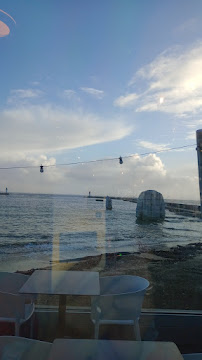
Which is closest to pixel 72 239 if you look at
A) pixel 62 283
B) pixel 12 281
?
pixel 12 281

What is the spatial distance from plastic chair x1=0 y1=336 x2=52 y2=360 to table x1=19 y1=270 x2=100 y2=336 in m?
0.75

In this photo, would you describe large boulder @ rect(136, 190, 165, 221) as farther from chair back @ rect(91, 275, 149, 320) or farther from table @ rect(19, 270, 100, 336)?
chair back @ rect(91, 275, 149, 320)

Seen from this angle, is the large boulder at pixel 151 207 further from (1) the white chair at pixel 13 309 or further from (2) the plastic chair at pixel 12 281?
(1) the white chair at pixel 13 309

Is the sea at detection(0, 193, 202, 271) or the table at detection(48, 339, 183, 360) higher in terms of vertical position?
the table at detection(48, 339, 183, 360)

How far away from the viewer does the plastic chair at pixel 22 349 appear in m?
1.13

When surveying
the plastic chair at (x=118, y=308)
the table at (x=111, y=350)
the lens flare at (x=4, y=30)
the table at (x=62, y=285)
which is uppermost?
the lens flare at (x=4, y=30)

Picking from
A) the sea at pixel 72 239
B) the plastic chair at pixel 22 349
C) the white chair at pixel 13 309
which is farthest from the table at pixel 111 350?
the sea at pixel 72 239

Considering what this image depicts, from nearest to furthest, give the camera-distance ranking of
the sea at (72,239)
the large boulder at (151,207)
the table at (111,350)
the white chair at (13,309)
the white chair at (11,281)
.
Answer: the table at (111,350)
the white chair at (13,309)
the white chair at (11,281)
the sea at (72,239)
the large boulder at (151,207)

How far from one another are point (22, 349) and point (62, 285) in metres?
0.98

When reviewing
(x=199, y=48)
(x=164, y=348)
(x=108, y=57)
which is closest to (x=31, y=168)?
(x=108, y=57)

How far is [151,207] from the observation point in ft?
125

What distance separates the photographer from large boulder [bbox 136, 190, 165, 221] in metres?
37.6

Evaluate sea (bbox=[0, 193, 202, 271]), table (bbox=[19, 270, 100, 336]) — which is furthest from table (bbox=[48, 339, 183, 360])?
sea (bbox=[0, 193, 202, 271])

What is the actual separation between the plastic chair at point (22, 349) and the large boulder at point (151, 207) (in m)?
37.0
